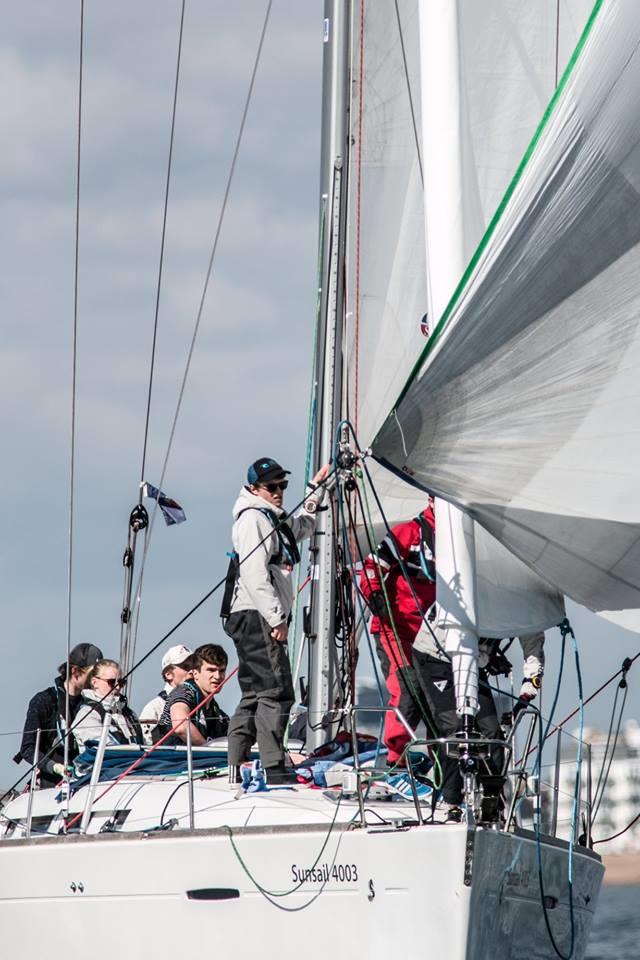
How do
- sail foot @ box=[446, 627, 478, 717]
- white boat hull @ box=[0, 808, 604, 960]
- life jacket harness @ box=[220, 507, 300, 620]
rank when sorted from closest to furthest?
white boat hull @ box=[0, 808, 604, 960], sail foot @ box=[446, 627, 478, 717], life jacket harness @ box=[220, 507, 300, 620]

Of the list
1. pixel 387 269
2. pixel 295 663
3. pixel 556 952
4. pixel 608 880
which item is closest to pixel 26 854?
pixel 556 952

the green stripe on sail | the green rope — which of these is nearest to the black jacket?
the green rope

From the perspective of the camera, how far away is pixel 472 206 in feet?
26.0

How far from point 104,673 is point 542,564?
346cm

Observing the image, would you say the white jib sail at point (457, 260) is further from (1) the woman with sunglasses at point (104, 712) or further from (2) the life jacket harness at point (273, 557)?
(1) the woman with sunglasses at point (104, 712)

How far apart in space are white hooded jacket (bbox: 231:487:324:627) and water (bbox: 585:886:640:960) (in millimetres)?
12060

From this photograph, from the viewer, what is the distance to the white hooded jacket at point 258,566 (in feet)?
26.3

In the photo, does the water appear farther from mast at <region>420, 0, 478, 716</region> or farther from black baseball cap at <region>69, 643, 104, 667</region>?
mast at <region>420, 0, 478, 716</region>

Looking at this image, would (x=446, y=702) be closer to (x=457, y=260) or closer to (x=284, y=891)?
(x=284, y=891)

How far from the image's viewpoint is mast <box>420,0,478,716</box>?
7266 millimetres

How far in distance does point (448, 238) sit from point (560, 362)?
1169 millimetres

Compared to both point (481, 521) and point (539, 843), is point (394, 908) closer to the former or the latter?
point (539, 843)

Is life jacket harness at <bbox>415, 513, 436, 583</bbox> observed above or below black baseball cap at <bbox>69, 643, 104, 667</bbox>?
above

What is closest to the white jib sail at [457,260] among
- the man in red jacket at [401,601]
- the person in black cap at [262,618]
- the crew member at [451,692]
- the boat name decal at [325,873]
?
the crew member at [451,692]
